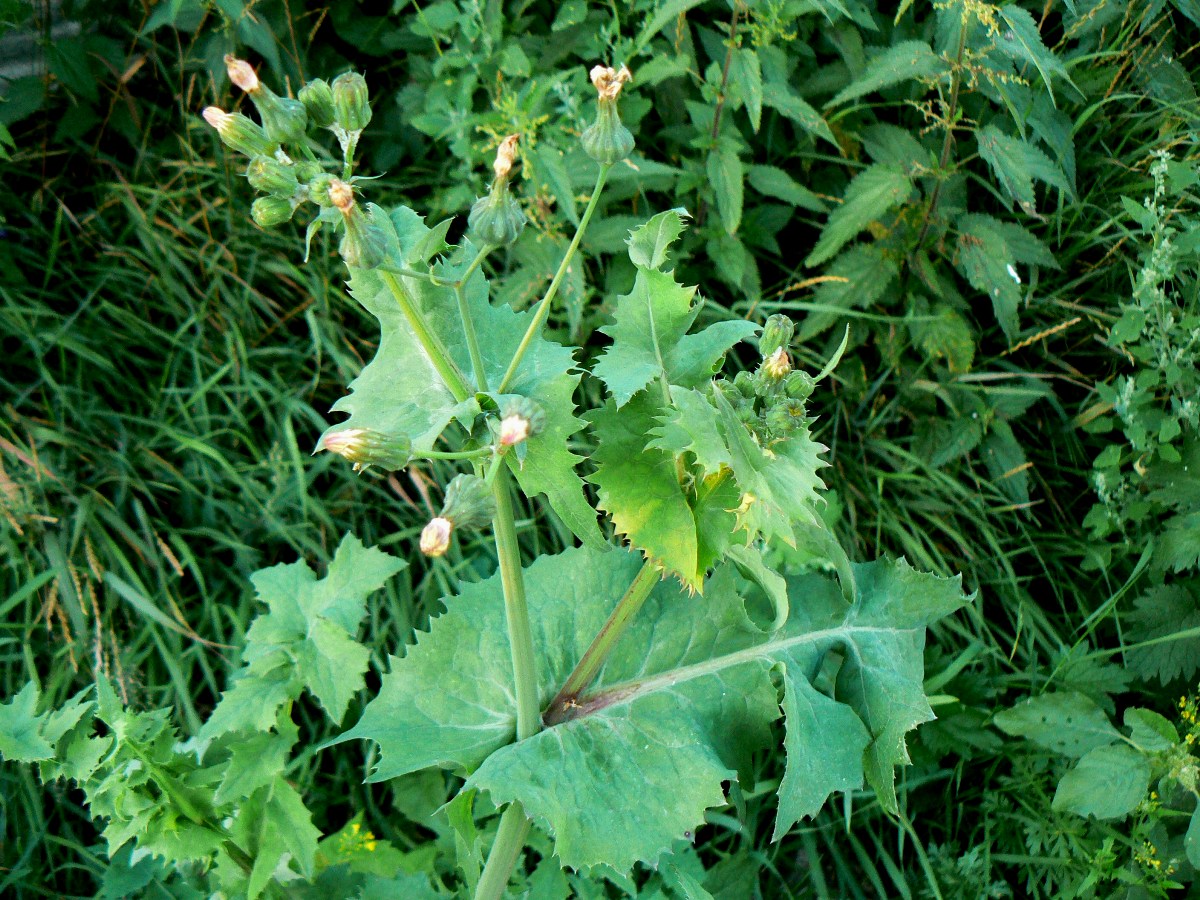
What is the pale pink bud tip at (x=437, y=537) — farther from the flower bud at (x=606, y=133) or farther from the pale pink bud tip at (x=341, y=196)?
the flower bud at (x=606, y=133)

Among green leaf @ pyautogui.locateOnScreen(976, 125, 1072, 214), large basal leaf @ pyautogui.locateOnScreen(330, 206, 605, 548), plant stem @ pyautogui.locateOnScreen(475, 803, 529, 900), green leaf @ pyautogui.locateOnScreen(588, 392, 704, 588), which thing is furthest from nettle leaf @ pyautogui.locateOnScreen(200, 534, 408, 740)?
green leaf @ pyautogui.locateOnScreen(976, 125, 1072, 214)

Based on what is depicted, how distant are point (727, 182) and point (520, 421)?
1.86 metres

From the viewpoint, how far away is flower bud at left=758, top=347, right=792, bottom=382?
5.15 ft

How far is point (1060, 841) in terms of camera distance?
9.00 ft

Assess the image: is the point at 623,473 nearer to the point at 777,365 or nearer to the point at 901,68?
the point at 777,365

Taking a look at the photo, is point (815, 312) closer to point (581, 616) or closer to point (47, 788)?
point (581, 616)

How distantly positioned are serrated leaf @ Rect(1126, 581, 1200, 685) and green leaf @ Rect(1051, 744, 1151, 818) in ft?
1.48

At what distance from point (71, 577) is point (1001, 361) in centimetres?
325

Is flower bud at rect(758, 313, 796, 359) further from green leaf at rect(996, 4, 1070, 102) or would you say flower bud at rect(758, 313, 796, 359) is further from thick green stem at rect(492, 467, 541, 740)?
green leaf at rect(996, 4, 1070, 102)

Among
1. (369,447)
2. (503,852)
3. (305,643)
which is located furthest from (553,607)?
(369,447)

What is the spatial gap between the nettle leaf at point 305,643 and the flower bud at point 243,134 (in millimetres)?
1092

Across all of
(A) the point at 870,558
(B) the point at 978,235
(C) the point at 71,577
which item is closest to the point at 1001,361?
(B) the point at 978,235

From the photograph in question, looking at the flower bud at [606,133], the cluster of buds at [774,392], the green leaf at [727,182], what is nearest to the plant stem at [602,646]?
the cluster of buds at [774,392]

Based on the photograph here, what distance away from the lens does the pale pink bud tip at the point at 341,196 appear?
140cm
